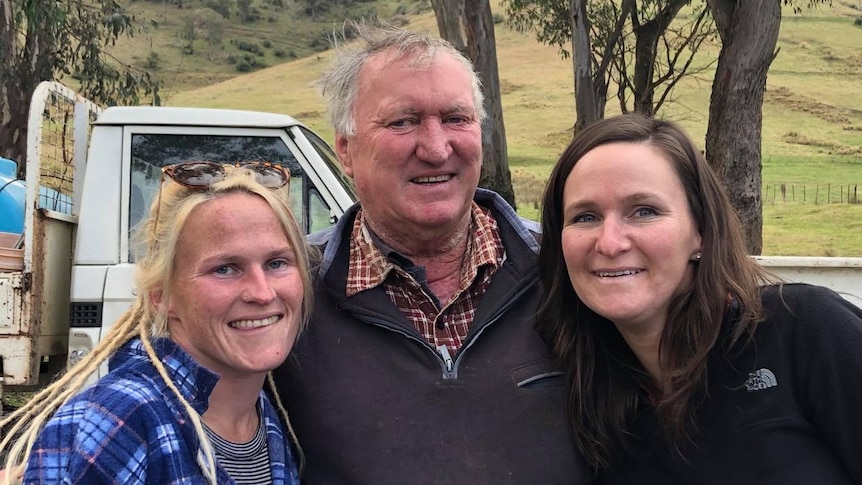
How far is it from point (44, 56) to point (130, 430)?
9.42 meters

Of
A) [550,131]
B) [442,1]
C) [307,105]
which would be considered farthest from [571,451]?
[307,105]

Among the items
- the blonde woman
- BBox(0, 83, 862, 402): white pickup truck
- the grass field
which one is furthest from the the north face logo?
the grass field

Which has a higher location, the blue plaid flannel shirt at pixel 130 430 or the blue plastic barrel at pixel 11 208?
the blue plastic barrel at pixel 11 208

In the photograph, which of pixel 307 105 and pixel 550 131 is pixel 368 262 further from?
pixel 307 105

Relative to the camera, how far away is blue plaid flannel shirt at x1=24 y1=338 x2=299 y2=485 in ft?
4.68

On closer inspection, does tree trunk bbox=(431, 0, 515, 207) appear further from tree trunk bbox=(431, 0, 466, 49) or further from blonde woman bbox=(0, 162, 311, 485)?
blonde woman bbox=(0, 162, 311, 485)

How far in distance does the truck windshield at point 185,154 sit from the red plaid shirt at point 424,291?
159 cm

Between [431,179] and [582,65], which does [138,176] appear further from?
[582,65]

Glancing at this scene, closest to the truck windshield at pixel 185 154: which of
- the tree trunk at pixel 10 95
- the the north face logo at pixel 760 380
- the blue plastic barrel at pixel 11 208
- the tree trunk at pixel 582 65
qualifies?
the blue plastic barrel at pixel 11 208

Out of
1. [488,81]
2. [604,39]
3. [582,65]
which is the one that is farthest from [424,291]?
[604,39]

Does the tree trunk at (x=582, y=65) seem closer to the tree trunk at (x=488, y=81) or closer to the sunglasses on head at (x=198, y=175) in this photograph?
the tree trunk at (x=488, y=81)

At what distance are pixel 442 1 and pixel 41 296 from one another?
18.3 ft

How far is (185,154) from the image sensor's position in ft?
12.8

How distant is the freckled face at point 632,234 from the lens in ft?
5.89
